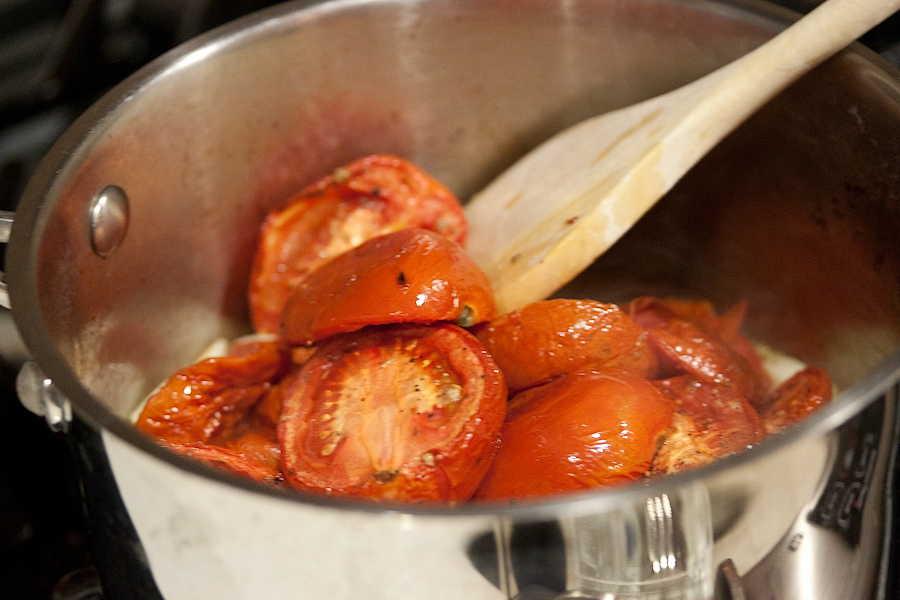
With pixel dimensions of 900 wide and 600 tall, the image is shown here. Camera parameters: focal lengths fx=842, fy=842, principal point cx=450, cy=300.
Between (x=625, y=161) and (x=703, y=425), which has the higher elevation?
(x=625, y=161)

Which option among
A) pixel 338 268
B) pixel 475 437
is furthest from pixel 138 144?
pixel 475 437

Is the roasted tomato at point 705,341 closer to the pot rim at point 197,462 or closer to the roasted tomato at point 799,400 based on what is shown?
the roasted tomato at point 799,400

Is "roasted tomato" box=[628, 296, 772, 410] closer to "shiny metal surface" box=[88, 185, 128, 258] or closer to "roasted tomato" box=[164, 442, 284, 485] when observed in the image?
"roasted tomato" box=[164, 442, 284, 485]

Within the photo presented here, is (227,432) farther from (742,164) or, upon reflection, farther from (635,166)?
(742,164)

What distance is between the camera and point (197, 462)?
22.3 inches

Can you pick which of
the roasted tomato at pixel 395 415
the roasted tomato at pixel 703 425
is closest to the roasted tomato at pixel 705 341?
→ the roasted tomato at pixel 703 425

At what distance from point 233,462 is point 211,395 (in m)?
0.22

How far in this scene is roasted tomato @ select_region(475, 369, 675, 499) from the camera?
A: 737 mm

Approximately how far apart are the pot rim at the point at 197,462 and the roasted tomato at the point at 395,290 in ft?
0.73

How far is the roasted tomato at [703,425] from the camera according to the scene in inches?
30.3

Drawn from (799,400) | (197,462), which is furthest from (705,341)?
(197,462)

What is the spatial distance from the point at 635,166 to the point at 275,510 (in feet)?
2.23

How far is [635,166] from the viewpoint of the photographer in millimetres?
1049

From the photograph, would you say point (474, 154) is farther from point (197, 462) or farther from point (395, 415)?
point (197, 462)
